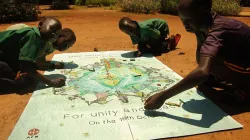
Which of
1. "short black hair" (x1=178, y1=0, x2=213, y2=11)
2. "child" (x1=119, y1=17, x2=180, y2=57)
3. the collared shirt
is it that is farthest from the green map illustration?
"short black hair" (x1=178, y1=0, x2=213, y2=11)

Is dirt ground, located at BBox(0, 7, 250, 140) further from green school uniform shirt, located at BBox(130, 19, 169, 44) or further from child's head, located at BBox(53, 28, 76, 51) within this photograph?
child's head, located at BBox(53, 28, 76, 51)

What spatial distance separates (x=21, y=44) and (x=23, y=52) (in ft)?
0.73

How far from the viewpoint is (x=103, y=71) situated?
3.64m

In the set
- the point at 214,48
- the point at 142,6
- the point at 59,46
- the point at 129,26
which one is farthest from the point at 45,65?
the point at 142,6

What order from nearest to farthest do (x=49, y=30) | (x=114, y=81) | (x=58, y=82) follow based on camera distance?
(x=49, y=30)
(x=58, y=82)
(x=114, y=81)

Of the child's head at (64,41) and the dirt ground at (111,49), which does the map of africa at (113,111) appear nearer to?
the dirt ground at (111,49)

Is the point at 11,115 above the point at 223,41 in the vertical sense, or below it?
below

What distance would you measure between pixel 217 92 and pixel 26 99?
2.11 meters

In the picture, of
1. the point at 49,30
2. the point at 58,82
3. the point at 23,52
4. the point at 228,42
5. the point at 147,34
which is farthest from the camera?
the point at 147,34

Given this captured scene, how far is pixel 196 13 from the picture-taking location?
7.59 feet

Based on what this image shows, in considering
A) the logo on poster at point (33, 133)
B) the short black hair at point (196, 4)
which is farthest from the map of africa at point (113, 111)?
the short black hair at point (196, 4)

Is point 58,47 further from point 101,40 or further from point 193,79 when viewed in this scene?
point 101,40

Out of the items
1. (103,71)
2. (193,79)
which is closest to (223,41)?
(193,79)

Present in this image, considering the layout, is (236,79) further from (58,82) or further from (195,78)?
(58,82)
